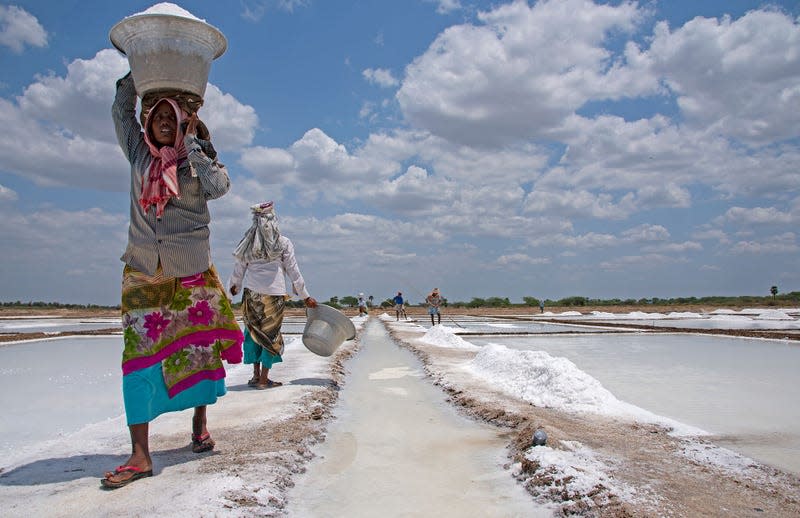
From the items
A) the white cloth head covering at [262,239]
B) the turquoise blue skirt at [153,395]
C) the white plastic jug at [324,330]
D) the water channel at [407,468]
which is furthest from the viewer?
the white plastic jug at [324,330]

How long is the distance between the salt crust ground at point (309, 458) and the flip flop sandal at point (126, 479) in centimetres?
4

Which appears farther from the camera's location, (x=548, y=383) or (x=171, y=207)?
(x=548, y=383)

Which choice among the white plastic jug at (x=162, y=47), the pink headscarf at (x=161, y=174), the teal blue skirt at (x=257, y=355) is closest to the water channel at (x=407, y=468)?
the teal blue skirt at (x=257, y=355)

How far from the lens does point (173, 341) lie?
3145 millimetres

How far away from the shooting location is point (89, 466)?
3174 mm

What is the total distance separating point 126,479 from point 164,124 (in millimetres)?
1835

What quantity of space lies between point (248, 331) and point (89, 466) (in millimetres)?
2939

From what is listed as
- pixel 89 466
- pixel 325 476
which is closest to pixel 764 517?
pixel 325 476

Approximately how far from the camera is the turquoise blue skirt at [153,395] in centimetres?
291

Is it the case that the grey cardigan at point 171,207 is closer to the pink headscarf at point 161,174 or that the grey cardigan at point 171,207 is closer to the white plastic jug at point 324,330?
the pink headscarf at point 161,174

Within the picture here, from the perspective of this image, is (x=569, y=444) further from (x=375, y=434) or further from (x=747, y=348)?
(x=747, y=348)

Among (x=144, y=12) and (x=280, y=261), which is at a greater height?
(x=144, y=12)

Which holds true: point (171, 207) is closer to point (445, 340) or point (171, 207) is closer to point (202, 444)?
point (202, 444)

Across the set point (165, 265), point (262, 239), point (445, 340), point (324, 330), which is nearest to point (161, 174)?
point (165, 265)
